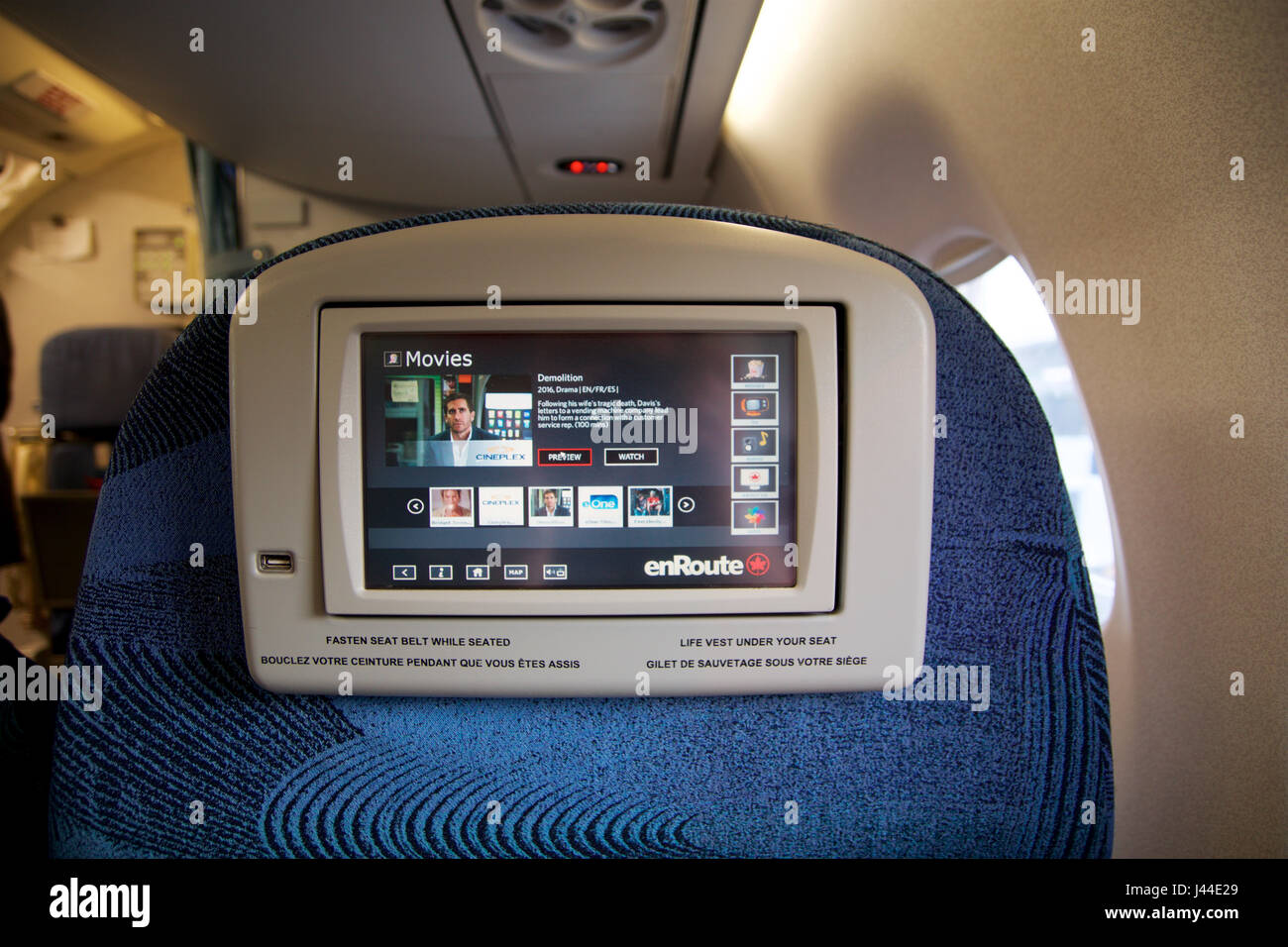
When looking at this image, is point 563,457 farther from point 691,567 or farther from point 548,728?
point 548,728

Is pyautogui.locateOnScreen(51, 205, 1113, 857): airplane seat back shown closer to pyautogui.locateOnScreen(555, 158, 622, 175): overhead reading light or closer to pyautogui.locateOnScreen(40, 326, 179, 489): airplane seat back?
pyautogui.locateOnScreen(555, 158, 622, 175): overhead reading light

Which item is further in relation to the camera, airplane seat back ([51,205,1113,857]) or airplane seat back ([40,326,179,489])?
airplane seat back ([40,326,179,489])

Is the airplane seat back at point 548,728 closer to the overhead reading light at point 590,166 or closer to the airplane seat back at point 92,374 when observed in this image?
the overhead reading light at point 590,166

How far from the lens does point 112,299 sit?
237 inches

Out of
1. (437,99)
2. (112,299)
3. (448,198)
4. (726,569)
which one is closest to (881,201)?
(726,569)

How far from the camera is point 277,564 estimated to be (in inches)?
22.5

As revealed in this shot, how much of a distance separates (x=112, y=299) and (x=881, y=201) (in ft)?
23.6

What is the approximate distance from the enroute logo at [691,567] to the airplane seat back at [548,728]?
0.44 feet

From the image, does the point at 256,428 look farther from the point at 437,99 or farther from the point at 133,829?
the point at 437,99

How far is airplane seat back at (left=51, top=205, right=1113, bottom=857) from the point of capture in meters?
0.60

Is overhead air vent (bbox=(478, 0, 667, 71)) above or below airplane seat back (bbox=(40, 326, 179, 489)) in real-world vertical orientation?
above
